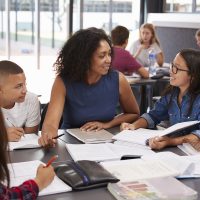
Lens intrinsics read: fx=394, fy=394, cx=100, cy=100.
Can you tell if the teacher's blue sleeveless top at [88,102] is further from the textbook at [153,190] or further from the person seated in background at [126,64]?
the person seated in background at [126,64]

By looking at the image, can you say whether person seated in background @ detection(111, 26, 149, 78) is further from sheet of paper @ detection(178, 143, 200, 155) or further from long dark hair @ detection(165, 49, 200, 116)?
sheet of paper @ detection(178, 143, 200, 155)

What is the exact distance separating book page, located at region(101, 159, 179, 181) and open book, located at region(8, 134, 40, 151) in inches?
15.9

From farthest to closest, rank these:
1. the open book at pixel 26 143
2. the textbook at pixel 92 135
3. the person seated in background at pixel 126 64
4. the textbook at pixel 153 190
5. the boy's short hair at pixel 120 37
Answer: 1. the boy's short hair at pixel 120 37
2. the person seated in background at pixel 126 64
3. the textbook at pixel 92 135
4. the open book at pixel 26 143
5. the textbook at pixel 153 190

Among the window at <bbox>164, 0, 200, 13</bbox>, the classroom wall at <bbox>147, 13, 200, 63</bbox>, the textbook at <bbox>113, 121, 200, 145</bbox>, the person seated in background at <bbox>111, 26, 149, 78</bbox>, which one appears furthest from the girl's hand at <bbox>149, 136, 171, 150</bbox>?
the window at <bbox>164, 0, 200, 13</bbox>

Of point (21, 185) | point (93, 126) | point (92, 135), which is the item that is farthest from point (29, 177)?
point (93, 126)

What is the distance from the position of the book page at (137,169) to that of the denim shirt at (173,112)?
2.04 ft

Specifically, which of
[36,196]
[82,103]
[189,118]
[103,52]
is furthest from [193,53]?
[36,196]

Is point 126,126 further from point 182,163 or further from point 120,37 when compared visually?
point 120,37

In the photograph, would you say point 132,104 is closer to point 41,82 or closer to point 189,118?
point 189,118

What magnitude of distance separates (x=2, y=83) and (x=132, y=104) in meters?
0.79

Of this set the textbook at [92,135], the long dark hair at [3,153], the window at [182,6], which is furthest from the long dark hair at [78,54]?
the window at [182,6]

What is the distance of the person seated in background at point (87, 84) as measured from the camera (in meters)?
2.25

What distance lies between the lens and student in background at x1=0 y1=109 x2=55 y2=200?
1104 mm

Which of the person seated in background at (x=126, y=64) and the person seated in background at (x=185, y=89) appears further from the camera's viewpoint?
the person seated in background at (x=126, y=64)
